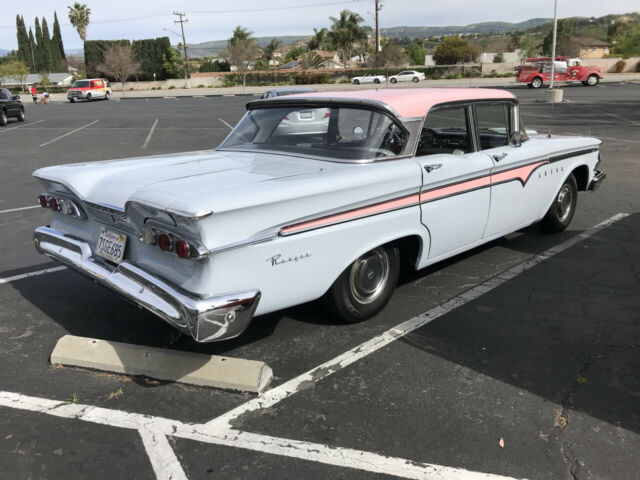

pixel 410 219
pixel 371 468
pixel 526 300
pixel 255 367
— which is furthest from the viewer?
pixel 526 300

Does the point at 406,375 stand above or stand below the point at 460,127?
below

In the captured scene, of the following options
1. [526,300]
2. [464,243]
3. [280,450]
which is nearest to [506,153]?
[464,243]

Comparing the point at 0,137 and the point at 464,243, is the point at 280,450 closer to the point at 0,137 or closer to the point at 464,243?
the point at 464,243

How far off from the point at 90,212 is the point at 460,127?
2913 mm

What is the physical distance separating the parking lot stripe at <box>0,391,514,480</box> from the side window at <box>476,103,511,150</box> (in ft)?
9.52

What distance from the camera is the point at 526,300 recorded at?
434cm

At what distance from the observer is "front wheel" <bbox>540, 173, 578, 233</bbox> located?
579 centimetres

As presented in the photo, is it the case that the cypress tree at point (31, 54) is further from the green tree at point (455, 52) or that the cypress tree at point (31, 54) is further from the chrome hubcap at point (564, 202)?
the chrome hubcap at point (564, 202)

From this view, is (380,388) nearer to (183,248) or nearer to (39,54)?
(183,248)

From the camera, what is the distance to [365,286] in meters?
3.86

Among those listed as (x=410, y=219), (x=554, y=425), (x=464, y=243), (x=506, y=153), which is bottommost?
(x=554, y=425)

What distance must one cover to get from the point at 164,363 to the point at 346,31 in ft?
285

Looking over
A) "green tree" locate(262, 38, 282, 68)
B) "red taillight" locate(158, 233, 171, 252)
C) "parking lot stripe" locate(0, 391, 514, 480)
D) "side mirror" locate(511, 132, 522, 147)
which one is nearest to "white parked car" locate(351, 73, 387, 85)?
"green tree" locate(262, 38, 282, 68)

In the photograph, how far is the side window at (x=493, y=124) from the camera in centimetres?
462
